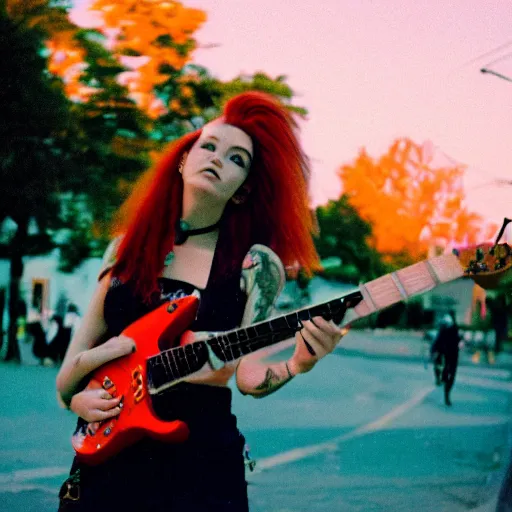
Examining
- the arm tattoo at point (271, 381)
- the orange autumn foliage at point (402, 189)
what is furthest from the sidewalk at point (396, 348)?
the arm tattoo at point (271, 381)

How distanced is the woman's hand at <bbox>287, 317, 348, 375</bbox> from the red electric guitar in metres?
0.03

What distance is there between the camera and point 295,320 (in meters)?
1.67

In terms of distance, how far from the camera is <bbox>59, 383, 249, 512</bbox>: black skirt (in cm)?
175

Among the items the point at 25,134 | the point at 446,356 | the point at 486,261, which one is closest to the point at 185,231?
Result: the point at 486,261

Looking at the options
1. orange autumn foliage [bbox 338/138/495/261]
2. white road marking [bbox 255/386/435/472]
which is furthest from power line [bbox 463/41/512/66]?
white road marking [bbox 255/386/435/472]

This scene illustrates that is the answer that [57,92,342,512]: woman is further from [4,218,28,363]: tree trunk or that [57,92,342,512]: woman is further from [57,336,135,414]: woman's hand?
[4,218,28,363]: tree trunk

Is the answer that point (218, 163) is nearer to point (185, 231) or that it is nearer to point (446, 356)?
point (185, 231)

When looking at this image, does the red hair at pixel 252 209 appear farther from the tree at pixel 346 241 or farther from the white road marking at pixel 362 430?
the white road marking at pixel 362 430

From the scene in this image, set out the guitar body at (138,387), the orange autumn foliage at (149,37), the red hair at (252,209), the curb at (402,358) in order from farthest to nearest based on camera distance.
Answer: the orange autumn foliage at (149,37), the curb at (402,358), the red hair at (252,209), the guitar body at (138,387)

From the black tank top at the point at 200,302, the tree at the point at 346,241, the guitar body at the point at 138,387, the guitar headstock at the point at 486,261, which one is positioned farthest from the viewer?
the tree at the point at 346,241

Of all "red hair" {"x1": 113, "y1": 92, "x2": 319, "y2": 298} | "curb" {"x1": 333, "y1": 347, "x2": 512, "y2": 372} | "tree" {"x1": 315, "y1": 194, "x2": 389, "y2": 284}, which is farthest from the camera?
"curb" {"x1": 333, "y1": 347, "x2": 512, "y2": 372}

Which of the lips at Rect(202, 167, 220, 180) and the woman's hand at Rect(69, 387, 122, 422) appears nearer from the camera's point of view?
the woman's hand at Rect(69, 387, 122, 422)

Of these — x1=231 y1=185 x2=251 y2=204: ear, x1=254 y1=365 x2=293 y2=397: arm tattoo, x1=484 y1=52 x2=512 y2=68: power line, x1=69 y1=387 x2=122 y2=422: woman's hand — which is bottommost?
x1=69 y1=387 x2=122 y2=422: woman's hand

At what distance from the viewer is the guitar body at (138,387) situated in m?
1.70
